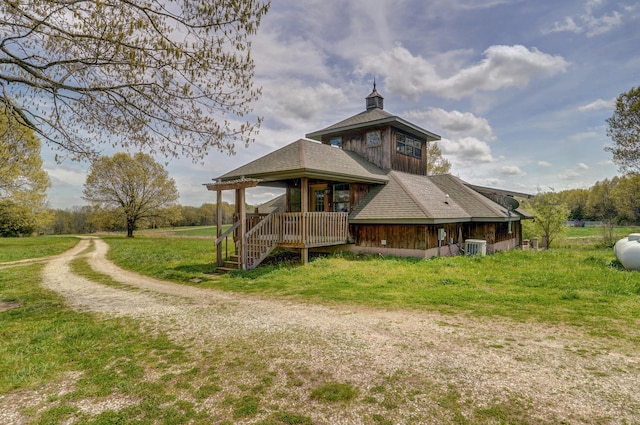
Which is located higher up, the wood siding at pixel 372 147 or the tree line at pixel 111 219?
the wood siding at pixel 372 147

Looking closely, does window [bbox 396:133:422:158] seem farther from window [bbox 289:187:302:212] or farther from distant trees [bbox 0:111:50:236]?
distant trees [bbox 0:111:50:236]

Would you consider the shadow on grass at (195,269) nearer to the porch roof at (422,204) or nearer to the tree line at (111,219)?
the tree line at (111,219)

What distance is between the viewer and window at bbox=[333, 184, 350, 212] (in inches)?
658

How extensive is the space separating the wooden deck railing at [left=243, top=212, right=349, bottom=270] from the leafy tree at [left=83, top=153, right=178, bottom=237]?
97.7ft

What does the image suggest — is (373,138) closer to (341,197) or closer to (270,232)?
(341,197)

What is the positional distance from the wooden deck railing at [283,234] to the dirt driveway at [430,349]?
188 inches

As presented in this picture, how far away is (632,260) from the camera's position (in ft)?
34.8

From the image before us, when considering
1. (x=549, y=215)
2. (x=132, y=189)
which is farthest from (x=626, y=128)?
(x=132, y=189)

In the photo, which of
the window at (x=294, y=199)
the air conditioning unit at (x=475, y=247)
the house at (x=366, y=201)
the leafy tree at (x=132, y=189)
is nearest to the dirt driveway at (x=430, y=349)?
the house at (x=366, y=201)

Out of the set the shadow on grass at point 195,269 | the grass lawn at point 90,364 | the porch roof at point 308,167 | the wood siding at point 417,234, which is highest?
the porch roof at point 308,167

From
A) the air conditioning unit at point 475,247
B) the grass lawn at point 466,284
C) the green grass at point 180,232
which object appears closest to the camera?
the grass lawn at point 466,284

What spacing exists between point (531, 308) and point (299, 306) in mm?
5359

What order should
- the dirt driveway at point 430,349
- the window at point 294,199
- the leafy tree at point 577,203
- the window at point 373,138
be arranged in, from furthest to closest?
1. the leafy tree at point 577,203
2. the window at point 373,138
3. the window at point 294,199
4. the dirt driveway at point 430,349

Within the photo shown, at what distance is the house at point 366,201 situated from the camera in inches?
520
